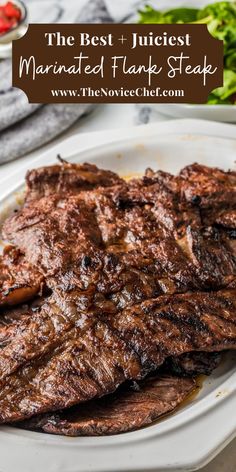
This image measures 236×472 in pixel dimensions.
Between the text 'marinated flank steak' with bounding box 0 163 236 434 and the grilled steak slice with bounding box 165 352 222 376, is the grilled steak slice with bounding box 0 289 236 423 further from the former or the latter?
the grilled steak slice with bounding box 165 352 222 376

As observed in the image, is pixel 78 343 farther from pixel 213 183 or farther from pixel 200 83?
pixel 200 83

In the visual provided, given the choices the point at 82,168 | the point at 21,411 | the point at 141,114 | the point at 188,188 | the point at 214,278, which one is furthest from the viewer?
the point at 141,114

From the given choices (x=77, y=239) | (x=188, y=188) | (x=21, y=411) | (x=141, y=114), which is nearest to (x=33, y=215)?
(x=77, y=239)

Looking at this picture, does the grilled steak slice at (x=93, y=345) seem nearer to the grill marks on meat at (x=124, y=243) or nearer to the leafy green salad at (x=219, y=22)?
the grill marks on meat at (x=124, y=243)

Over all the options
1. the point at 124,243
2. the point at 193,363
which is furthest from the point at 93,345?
the point at 124,243

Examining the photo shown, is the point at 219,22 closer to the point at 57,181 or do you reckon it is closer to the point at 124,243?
the point at 57,181
